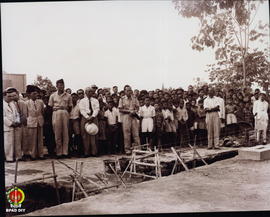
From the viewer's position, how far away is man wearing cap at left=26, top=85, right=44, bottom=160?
201 inches

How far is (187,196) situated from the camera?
4641 millimetres

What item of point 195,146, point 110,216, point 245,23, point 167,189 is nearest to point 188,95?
point 195,146

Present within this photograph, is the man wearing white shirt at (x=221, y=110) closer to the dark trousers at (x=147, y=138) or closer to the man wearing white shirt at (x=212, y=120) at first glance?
the man wearing white shirt at (x=212, y=120)

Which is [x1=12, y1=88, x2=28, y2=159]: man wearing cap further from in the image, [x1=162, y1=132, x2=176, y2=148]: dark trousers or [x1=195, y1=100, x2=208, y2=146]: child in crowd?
[x1=195, y1=100, x2=208, y2=146]: child in crowd

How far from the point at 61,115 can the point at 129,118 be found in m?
1.16

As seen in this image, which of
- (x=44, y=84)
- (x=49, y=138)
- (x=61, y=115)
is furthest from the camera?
(x=61, y=115)

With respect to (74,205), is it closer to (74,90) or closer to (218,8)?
(74,90)

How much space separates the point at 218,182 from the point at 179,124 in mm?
1443

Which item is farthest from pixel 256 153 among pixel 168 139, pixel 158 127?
pixel 158 127

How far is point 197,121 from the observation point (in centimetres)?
616

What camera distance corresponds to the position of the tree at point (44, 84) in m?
5.07

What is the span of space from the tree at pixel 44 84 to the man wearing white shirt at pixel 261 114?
11.5 feet

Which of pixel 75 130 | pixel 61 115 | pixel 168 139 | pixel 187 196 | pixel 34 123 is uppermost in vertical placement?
pixel 61 115

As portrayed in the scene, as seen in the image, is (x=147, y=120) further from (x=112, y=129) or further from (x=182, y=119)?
(x=182, y=119)
